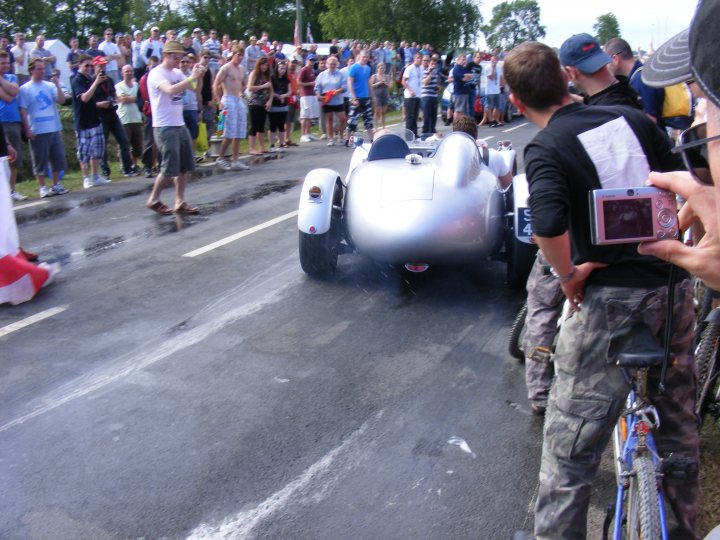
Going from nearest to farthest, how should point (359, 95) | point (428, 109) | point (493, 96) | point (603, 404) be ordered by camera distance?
point (603, 404) → point (359, 95) → point (428, 109) → point (493, 96)

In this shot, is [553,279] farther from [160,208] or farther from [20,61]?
[20,61]

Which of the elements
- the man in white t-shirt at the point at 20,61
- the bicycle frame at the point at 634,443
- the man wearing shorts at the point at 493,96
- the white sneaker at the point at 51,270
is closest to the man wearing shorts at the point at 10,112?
the white sneaker at the point at 51,270

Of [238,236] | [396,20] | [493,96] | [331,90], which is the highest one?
[396,20]

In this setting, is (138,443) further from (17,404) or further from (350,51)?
(350,51)

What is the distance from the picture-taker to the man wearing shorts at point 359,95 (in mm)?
16859

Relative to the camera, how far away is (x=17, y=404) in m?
4.47

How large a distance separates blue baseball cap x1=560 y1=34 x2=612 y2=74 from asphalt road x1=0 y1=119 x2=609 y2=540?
1885mm

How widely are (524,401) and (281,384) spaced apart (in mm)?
1438

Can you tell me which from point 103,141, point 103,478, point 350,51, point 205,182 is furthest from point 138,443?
point 350,51

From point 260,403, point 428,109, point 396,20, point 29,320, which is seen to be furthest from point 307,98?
point 396,20

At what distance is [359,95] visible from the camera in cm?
1708

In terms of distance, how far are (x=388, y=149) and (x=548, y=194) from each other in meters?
4.34

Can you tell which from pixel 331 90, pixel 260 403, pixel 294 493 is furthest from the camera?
pixel 331 90

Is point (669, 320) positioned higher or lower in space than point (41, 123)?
lower
